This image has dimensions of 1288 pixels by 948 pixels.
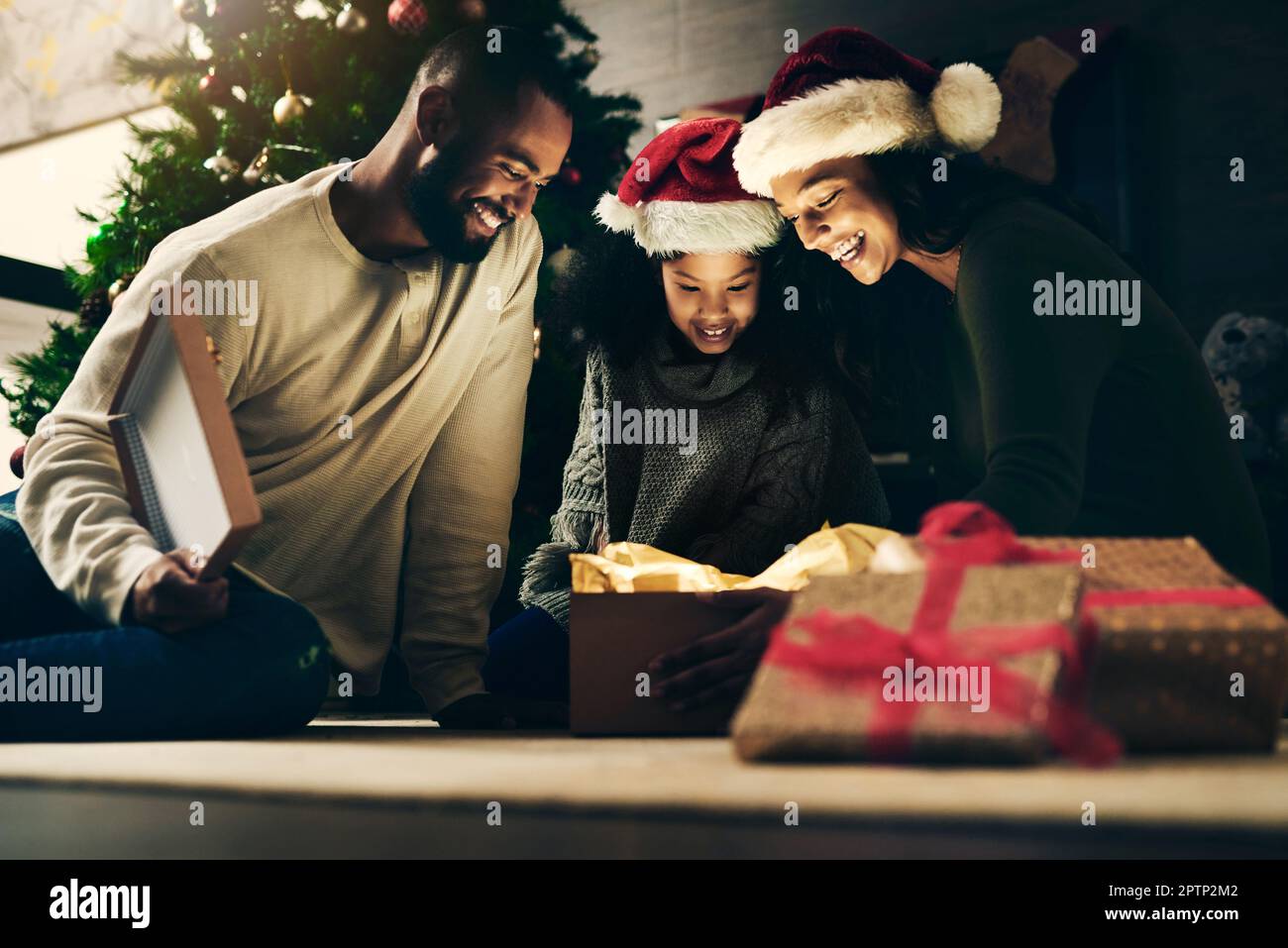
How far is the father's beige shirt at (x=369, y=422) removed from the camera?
1195 millimetres

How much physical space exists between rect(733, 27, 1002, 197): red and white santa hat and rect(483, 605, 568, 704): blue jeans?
1.66ft

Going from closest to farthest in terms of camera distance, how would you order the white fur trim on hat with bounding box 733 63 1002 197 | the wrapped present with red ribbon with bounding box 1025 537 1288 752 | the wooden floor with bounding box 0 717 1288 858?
the wooden floor with bounding box 0 717 1288 858, the wrapped present with red ribbon with bounding box 1025 537 1288 752, the white fur trim on hat with bounding box 733 63 1002 197

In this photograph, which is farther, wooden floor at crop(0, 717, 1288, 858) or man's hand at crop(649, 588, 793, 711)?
man's hand at crop(649, 588, 793, 711)

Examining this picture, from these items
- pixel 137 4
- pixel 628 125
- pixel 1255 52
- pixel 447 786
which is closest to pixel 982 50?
pixel 1255 52

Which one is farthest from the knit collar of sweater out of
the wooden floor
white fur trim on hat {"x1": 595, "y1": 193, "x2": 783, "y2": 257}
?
the wooden floor

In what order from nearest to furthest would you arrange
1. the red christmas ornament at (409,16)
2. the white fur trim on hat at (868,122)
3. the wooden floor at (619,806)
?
the wooden floor at (619,806), the white fur trim on hat at (868,122), the red christmas ornament at (409,16)

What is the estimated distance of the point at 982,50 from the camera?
2.86 metres

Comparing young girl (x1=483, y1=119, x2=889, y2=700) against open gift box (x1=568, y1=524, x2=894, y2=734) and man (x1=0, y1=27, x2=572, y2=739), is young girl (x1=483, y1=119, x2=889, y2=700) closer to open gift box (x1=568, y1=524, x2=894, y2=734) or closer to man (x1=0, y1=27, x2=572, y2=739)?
man (x1=0, y1=27, x2=572, y2=739)

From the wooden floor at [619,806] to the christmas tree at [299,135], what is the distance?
85cm

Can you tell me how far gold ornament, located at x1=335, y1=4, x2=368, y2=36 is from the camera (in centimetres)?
167

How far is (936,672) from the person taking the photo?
0.59 metres

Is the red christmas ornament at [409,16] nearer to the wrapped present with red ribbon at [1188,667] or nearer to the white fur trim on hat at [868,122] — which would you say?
the white fur trim on hat at [868,122]

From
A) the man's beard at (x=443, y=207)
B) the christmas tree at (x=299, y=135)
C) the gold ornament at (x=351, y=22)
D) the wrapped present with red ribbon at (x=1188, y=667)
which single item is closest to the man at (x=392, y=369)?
the man's beard at (x=443, y=207)

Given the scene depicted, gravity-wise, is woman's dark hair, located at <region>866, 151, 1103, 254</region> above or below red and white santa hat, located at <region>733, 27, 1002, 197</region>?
below
